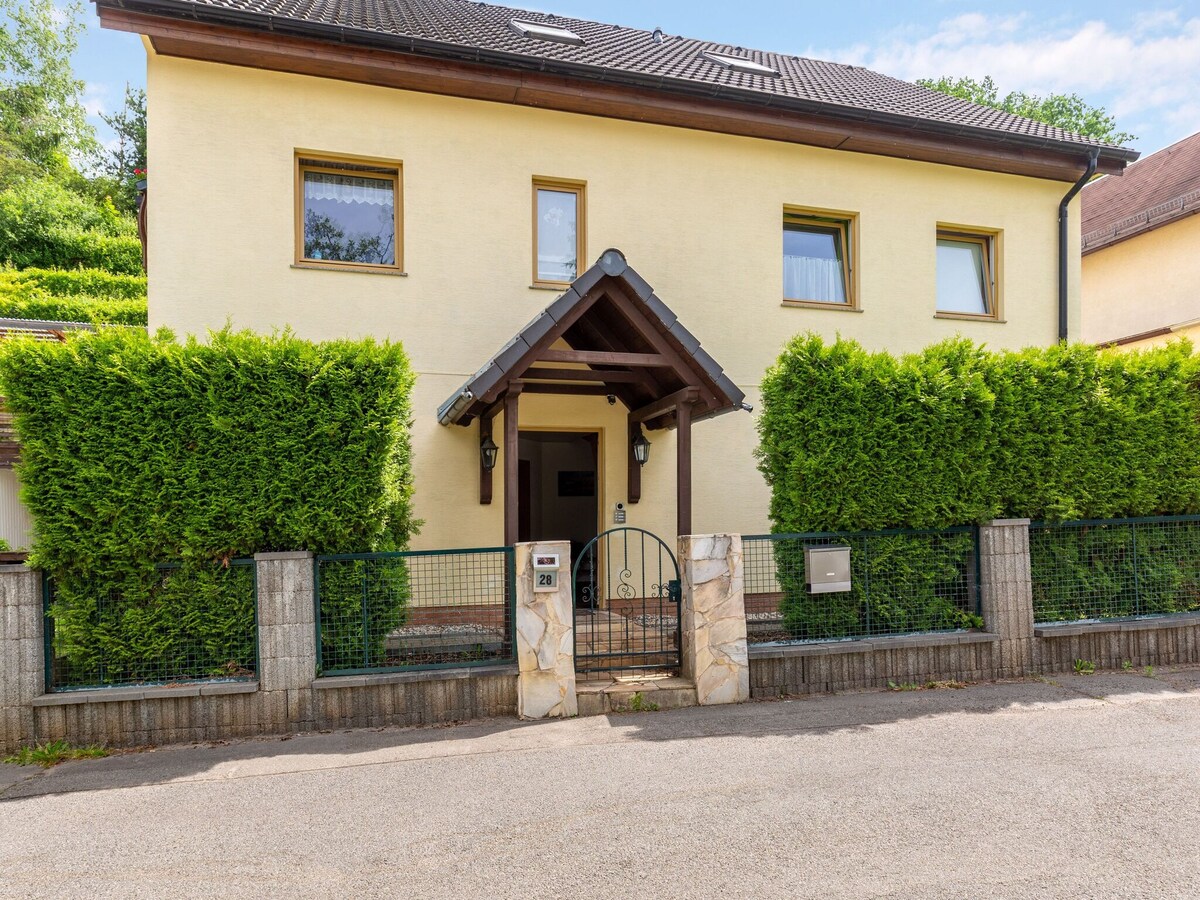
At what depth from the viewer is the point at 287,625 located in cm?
565

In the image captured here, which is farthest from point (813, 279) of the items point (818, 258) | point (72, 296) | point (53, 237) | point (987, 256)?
point (53, 237)

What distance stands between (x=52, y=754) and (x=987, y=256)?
12.3 metres

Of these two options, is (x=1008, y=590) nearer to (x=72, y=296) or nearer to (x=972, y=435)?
(x=972, y=435)

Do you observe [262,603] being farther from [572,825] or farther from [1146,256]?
[1146,256]

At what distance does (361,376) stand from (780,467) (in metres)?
3.83

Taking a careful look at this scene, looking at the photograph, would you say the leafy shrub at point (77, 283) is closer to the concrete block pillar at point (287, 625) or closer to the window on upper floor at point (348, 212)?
the window on upper floor at point (348, 212)

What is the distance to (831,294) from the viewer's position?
9.97 meters

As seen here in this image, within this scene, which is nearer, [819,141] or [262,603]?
[262,603]

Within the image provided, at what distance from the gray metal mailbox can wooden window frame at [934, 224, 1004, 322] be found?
5.40 metres

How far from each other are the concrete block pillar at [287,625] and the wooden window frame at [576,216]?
454 centimetres

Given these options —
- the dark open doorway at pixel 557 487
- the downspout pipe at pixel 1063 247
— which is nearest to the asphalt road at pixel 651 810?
the dark open doorway at pixel 557 487

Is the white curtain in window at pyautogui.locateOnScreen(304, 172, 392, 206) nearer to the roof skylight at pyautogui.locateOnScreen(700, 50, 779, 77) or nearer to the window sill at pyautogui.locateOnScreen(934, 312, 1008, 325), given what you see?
the roof skylight at pyautogui.locateOnScreen(700, 50, 779, 77)

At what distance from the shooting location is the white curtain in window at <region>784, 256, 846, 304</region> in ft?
32.2

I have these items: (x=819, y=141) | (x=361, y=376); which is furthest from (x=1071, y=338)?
(x=361, y=376)
